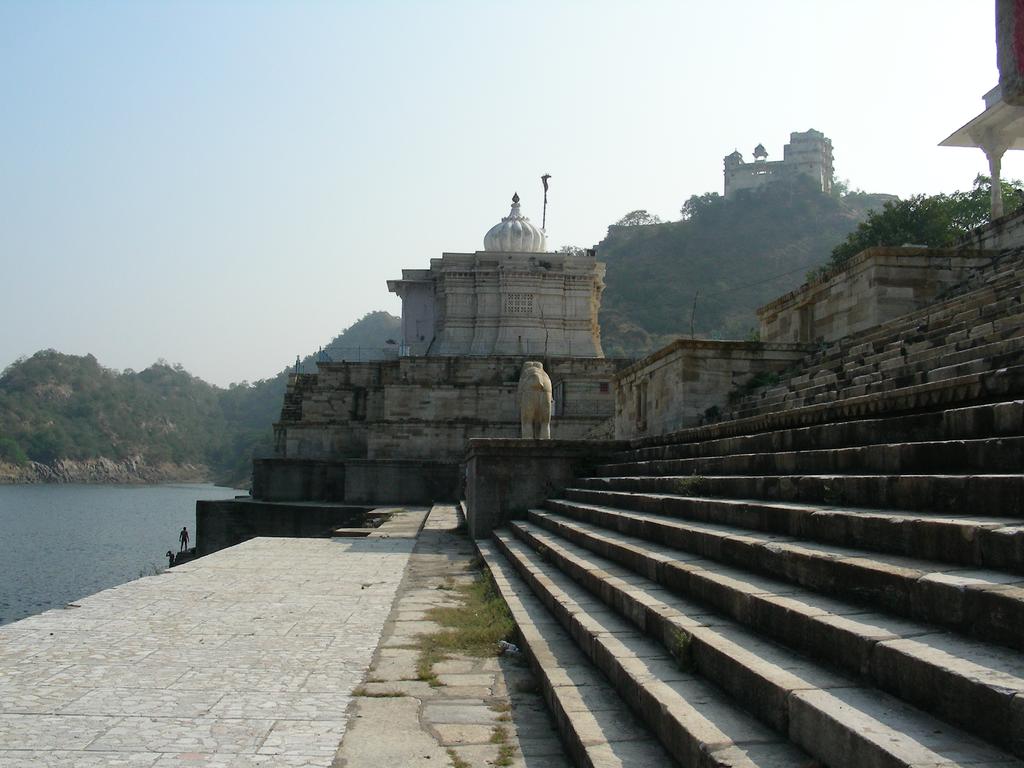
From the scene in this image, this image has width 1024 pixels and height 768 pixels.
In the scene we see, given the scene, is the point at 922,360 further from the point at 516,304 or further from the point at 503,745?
the point at 516,304

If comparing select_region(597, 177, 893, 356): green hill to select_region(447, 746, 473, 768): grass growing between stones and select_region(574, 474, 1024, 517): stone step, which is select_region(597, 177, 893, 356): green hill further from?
select_region(447, 746, 473, 768): grass growing between stones

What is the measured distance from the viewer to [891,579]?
3486 mm

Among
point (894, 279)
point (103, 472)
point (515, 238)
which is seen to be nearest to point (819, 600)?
point (894, 279)

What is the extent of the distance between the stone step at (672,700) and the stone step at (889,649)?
1.20 ft

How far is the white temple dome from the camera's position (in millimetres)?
38469

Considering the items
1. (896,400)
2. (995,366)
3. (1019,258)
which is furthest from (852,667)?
(1019,258)

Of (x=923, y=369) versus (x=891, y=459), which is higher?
(x=923, y=369)

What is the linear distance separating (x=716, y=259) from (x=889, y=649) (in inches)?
4319

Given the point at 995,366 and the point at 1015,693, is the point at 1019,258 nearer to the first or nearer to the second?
the point at 995,366

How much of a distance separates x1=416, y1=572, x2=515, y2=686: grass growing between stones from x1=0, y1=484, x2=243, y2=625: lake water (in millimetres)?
15497

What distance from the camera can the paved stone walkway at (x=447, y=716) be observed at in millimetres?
4121

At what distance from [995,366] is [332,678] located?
4.93 metres

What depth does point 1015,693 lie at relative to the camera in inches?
95.3

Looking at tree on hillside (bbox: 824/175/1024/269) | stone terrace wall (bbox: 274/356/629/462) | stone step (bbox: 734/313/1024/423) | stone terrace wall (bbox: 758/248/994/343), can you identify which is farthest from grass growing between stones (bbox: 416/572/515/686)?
tree on hillside (bbox: 824/175/1024/269)
